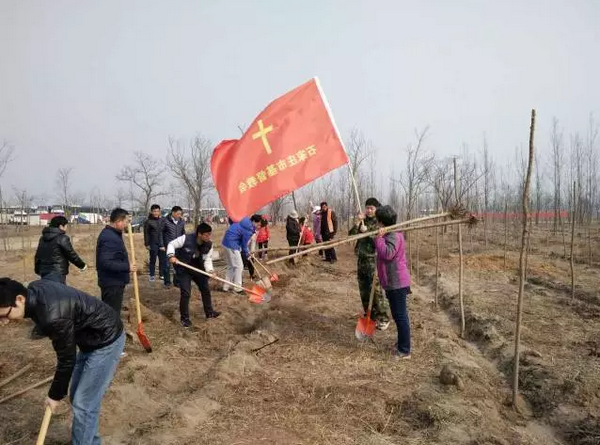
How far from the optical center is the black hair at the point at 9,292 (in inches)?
90.6

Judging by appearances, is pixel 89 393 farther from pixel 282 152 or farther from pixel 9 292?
pixel 282 152

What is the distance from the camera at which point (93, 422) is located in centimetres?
293

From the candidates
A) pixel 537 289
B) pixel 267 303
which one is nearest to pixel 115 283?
pixel 267 303

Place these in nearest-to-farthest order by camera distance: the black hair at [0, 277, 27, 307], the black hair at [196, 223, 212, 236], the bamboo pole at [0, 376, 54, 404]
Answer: the black hair at [0, 277, 27, 307], the bamboo pole at [0, 376, 54, 404], the black hair at [196, 223, 212, 236]

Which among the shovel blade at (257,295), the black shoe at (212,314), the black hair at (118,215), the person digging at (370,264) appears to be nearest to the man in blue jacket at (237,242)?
the shovel blade at (257,295)

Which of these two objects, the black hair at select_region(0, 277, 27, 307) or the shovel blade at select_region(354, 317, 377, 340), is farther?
the shovel blade at select_region(354, 317, 377, 340)

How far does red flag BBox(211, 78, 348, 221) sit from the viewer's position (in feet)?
15.7

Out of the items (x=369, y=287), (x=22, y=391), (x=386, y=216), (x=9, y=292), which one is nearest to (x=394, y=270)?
(x=386, y=216)

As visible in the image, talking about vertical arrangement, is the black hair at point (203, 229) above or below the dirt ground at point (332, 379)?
above

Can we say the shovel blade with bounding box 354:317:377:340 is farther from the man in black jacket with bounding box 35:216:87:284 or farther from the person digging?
the man in black jacket with bounding box 35:216:87:284

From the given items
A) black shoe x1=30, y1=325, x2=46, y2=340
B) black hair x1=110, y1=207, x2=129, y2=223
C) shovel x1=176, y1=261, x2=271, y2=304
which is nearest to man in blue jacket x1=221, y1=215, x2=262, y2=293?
shovel x1=176, y1=261, x2=271, y2=304

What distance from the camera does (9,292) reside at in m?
2.33

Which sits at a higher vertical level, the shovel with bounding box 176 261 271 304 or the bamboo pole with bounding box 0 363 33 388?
the shovel with bounding box 176 261 271 304

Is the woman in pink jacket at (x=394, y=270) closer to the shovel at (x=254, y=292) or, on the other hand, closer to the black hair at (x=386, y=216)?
the black hair at (x=386, y=216)
